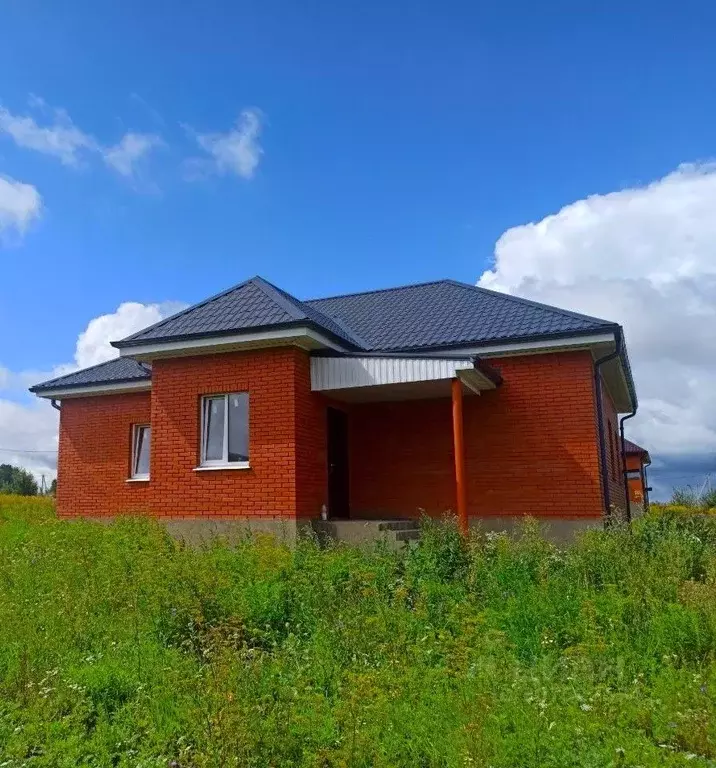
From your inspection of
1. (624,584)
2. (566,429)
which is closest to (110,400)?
(566,429)

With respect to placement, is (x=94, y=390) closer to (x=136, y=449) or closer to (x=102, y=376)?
(x=102, y=376)

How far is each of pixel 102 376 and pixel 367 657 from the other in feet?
42.4

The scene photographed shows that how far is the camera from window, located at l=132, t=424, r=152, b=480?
1547 centimetres

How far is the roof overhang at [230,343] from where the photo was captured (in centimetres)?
1068

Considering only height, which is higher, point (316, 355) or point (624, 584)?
point (316, 355)

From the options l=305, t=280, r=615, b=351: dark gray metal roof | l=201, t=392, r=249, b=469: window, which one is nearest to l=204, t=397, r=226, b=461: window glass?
l=201, t=392, r=249, b=469: window

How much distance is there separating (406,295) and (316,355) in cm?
506

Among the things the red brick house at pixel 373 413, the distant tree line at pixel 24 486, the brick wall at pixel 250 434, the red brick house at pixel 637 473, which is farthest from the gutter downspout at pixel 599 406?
the distant tree line at pixel 24 486

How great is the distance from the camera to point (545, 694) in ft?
14.0

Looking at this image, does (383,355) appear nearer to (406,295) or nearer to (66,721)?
(406,295)

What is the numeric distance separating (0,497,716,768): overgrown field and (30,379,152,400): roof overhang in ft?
24.2

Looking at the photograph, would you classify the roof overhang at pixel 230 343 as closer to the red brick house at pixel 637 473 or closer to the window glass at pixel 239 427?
the window glass at pixel 239 427

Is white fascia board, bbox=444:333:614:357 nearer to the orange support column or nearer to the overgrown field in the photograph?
the orange support column

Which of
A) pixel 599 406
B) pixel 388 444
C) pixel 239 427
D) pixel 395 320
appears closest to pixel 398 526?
pixel 388 444
